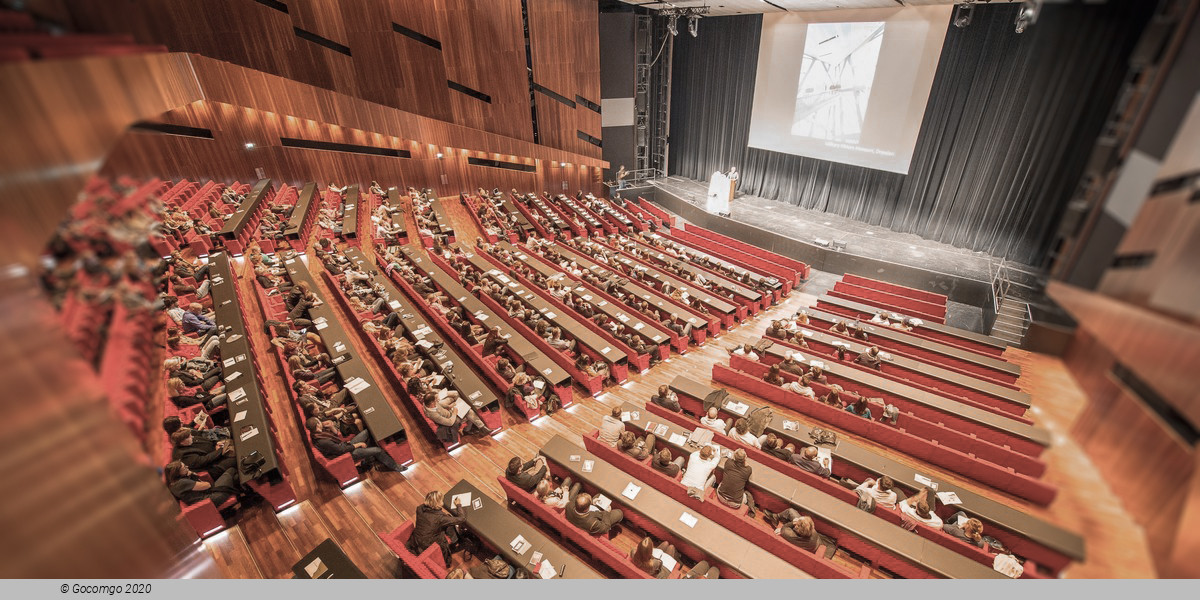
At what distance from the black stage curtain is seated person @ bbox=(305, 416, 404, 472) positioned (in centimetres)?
495

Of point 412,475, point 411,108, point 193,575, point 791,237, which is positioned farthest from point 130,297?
point 411,108

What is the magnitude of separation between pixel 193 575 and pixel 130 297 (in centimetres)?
118

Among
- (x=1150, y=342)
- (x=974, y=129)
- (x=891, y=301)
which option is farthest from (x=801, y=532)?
(x=974, y=129)

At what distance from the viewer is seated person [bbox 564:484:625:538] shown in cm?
364

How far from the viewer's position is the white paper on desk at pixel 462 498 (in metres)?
3.81

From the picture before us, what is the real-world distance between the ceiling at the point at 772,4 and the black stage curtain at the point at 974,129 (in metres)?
0.93

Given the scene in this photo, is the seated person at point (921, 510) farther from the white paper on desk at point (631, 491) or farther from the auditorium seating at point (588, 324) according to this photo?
the auditorium seating at point (588, 324)

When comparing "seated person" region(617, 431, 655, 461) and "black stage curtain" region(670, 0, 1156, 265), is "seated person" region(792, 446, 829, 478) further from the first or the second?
"black stage curtain" region(670, 0, 1156, 265)

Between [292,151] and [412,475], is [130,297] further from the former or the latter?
[292,151]

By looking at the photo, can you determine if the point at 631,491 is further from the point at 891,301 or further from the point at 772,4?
the point at 772,4

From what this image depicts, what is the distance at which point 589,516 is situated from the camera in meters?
3.66

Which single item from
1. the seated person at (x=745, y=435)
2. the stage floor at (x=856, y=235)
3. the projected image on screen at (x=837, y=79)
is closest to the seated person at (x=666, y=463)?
the seated person at (x=745, y=435)

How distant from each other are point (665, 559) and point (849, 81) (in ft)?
43.1

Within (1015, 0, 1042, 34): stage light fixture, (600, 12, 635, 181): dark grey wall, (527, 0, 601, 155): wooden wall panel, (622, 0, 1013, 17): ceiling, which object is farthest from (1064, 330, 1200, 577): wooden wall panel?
(600, 12, 635, 181): dark grey wall
